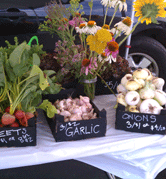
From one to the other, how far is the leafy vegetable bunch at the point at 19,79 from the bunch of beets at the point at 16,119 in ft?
0.05

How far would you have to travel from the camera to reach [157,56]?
111 inches

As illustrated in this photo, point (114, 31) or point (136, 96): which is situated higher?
point (114, 31)

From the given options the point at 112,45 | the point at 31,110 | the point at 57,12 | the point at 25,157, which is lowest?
the point at 25,157

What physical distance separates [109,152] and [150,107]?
0.29 m

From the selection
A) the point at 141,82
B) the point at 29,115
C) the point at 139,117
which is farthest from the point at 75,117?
the point at 141,82

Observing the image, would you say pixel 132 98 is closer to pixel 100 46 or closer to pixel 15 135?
pixel 100 46

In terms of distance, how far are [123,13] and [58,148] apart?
199cm

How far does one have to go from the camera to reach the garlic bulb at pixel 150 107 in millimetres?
1019

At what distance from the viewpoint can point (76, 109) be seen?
1001 mm

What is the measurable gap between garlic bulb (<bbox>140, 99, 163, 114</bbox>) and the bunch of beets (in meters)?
0.53

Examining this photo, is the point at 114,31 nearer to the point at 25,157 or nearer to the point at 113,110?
the point at 113,110

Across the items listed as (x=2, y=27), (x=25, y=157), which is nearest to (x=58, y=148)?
(x=25, y=157)

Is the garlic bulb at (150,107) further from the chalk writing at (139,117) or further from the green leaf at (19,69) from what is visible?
the green leaf at (19,69)

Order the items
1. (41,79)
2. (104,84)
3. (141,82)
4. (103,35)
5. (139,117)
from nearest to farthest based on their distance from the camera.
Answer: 1. (41,79)
2. (103,35)
3. (139,117)
4. (141,82)
5. (104,84)
